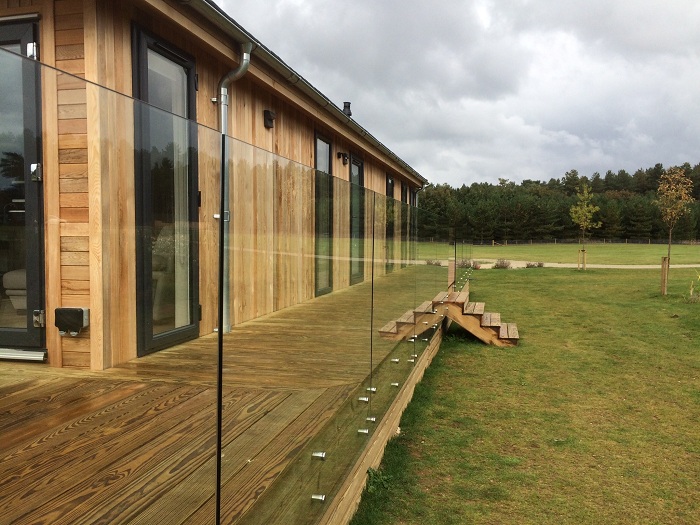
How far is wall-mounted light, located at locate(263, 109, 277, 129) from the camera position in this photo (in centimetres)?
669

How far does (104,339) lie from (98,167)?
1.36ft

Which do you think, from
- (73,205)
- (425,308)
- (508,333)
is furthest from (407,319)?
(73,205)

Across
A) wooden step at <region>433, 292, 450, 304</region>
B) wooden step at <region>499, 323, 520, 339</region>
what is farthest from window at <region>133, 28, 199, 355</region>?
wooden step at <region>499, 323, 520, 339</region>

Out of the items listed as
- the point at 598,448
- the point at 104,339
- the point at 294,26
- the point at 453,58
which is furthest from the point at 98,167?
the point at 453,58

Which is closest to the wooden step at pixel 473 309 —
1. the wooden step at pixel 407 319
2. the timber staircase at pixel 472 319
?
the timber staircase at pixel 472 319

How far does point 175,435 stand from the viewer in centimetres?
150

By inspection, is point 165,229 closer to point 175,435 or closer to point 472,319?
point 175,435

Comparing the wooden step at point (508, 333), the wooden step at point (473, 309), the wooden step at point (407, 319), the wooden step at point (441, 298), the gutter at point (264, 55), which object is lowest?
the wooden step at point (508, 333)

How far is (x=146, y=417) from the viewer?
4.64 feet

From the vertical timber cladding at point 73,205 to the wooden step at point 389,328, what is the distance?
249 cm

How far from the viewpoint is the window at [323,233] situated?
2736mm

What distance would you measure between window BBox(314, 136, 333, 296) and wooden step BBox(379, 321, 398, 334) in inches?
36.0

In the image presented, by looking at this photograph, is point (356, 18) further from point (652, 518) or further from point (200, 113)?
point (652, 518)

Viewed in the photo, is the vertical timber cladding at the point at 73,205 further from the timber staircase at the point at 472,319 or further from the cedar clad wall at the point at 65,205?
the timber staircase at the point at 472,319
